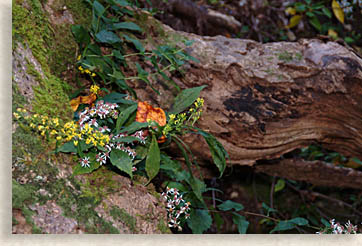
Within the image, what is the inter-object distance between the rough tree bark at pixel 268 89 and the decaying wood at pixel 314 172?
1.51ft

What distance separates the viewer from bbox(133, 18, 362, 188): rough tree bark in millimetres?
1615

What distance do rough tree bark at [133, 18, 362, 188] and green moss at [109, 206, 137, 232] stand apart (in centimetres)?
63

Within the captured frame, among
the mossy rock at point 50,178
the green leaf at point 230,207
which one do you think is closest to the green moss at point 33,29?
the mossy rock at point 50,178

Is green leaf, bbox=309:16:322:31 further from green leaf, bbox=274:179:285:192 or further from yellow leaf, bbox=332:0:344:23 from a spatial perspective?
green leaf, bbox=274:179:285:192

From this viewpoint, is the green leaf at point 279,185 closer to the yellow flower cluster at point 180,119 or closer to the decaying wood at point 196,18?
the decaying wood at point 196,18

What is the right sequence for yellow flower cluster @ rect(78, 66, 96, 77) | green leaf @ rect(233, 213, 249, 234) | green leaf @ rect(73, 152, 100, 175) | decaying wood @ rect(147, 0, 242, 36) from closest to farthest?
green leaf @ rect(73, 152, 100, 175)
yellow flower cluster @ rect(78, 66, 96, 77)
green leaf @ rect(233, 213, 249, 234)
decaying wood @ rect(147, 0, 242, 36)

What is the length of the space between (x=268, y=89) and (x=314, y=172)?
0.86m

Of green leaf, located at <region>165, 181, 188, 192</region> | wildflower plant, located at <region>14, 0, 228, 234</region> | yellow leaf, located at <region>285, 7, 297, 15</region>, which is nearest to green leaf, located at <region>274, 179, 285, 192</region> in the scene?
wildflower plant, located at <region>14, 0, 228, 234</region>

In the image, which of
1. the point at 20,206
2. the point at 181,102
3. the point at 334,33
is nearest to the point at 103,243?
the point at 20,206

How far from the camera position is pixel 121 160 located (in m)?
1.06

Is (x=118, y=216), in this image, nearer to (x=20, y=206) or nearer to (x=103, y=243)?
(x=103, y=243)

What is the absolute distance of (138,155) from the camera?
3.94ft

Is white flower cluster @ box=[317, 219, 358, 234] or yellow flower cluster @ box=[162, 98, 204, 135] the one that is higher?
yellow flower cluster @ box=[162, 98, 204, 135]

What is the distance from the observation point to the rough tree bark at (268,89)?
63.6 inches
